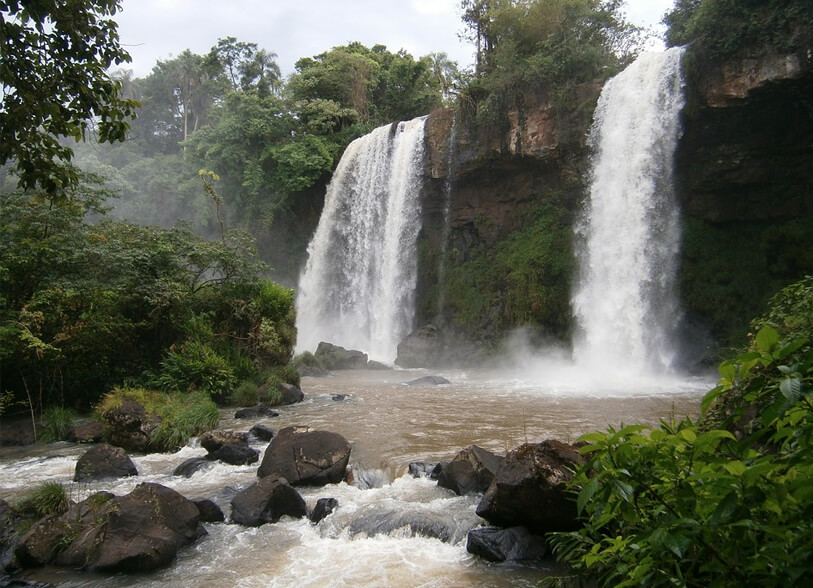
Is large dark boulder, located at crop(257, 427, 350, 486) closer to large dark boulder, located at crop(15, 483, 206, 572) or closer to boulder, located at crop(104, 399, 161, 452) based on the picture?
large dark boulder, located at crop(15, 483, 206, 572)

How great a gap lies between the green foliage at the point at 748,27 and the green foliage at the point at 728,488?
16754 mm

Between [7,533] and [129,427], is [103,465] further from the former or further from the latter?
[7,533]

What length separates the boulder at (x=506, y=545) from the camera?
5.27 m

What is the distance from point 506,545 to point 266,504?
108 inches

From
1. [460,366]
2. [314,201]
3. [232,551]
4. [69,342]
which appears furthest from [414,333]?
[232,551]

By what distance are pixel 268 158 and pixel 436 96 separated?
10.2 meters

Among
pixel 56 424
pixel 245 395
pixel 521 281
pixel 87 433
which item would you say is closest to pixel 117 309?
pixel 56 424

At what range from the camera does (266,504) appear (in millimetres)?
6340

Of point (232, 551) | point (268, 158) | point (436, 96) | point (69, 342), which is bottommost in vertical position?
point (232, 551)

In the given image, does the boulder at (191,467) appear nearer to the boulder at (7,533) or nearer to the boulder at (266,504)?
the boulder at (266,504)

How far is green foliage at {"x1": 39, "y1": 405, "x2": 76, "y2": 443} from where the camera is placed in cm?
995

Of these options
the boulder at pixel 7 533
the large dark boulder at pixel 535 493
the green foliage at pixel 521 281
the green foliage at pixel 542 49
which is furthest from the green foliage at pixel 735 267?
the boulder at pixel 7 533

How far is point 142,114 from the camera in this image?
2141 inches

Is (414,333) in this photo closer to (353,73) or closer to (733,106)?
(733,106)
